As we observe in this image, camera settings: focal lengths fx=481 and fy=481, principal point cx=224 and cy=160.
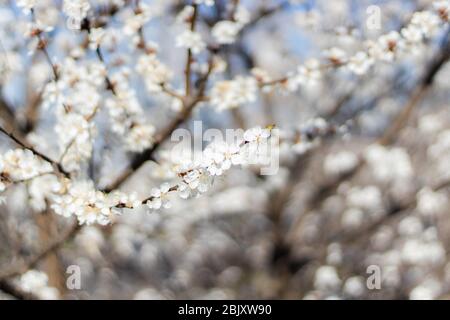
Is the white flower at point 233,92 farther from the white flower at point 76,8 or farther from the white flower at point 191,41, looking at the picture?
the white flower at point 76,8

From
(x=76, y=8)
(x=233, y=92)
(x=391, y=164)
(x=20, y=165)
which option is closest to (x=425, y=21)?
(x=233, y=92)

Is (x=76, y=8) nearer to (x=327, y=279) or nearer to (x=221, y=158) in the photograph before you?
(x=221, y=158)

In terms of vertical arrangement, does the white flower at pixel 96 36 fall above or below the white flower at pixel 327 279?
above

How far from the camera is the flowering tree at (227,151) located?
8.59 ft

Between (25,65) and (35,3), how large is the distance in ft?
7.75

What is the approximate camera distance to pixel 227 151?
1818mm

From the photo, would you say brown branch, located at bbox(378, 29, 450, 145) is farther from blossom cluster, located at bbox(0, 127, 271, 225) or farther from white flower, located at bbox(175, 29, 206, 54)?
blossom cluster, located at bbox(0, 127, 271, 225)

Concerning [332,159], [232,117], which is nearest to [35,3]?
[232,117]

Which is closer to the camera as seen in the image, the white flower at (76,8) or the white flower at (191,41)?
the white flower at (76,8)

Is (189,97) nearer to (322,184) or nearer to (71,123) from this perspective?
(71,123)

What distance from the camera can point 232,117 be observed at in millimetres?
5402

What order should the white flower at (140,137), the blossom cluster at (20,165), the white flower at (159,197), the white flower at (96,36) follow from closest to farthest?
the white flower at (159,197) → the blossom cluster at (20,165) → the white flower at (96,36) → the white flower at (140,137)

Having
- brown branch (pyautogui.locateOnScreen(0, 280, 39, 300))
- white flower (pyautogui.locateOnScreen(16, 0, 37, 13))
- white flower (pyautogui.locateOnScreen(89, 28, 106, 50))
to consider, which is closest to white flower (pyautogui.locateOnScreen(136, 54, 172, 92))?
white flower (pyautogui.locateOnScreen(89, 28, 106, 50))

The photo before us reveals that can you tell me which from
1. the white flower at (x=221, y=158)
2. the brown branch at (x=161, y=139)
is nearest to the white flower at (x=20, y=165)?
the brown branch at (x=161, y=139)
